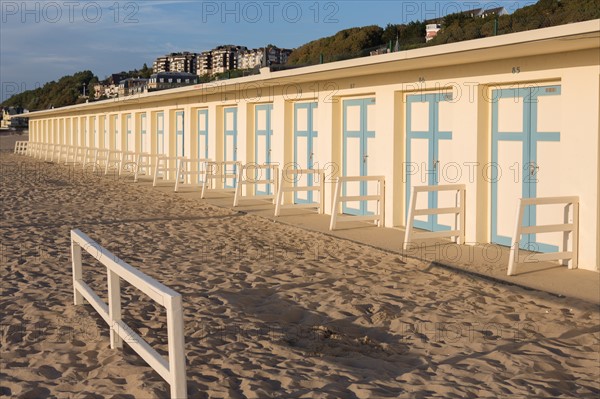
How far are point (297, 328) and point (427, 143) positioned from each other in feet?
20.1

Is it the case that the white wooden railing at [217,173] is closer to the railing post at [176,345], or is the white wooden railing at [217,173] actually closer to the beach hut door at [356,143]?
the beach hut door at [356,143]

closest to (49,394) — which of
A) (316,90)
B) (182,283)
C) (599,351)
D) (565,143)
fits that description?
(182,283)

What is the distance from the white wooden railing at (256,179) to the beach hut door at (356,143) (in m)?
2.07

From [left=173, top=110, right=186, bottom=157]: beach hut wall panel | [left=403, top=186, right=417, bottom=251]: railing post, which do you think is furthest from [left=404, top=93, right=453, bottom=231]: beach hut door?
[left=173, top=110, right=186, bottom=157]: beach hut wall panel

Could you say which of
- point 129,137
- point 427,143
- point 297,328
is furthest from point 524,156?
point 129,137

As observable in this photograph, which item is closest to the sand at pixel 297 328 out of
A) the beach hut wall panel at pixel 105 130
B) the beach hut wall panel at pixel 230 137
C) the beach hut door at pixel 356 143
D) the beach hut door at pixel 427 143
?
the beach hut door at pixel 427 143

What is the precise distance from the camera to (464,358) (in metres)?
5.80

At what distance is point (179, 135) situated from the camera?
23875 millimetres

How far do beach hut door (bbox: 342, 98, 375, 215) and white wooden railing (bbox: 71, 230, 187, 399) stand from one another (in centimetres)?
749

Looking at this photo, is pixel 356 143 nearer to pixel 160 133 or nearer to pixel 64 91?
pixel 160 133

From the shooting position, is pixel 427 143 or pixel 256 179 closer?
pixel 427 143

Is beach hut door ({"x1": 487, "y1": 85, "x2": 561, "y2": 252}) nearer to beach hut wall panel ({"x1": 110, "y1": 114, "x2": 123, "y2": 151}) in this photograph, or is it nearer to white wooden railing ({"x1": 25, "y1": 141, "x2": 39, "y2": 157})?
beach hut wall panel ({"x1": 110, "y1": 114, "x2": 123, "y2": 151})

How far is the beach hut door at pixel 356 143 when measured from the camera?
13.7 m

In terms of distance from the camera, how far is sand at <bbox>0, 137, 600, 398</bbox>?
5137 millimetres
